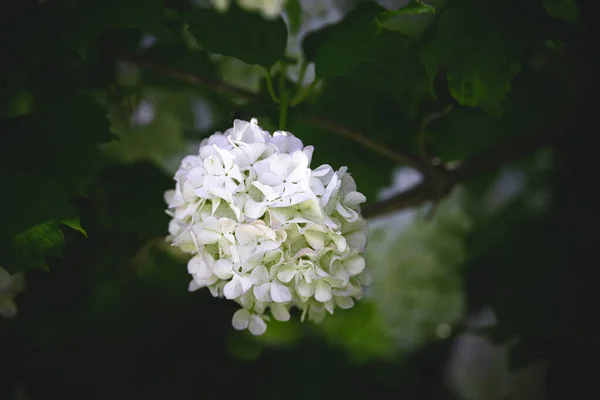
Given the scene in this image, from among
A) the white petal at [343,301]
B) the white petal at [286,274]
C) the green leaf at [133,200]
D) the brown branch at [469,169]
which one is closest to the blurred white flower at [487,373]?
the brown branch at [469,169]

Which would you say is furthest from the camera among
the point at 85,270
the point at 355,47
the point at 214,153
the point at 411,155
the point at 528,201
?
the point at 528,201

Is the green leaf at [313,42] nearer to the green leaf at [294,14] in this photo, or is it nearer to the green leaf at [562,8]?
the green leaf at [294,14]

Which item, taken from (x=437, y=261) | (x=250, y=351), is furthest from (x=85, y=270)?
(x=437, y=261)

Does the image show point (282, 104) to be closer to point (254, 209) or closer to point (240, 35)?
point (240, 35)

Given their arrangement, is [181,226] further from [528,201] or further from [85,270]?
[528,201]

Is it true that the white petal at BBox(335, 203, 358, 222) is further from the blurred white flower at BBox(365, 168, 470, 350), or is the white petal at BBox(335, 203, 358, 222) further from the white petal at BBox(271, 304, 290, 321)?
the blurred white flower at BBox(365, 168, 470, 350)

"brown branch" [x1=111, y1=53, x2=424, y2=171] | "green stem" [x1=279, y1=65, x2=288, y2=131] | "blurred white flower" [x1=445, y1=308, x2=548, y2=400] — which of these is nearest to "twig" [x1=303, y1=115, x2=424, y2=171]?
"brown branch" [x1=111, y1=53, x2=424, y2=171]

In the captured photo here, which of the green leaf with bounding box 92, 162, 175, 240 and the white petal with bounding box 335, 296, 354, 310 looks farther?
the green leaf with bounding box 92, 162, 175, 240

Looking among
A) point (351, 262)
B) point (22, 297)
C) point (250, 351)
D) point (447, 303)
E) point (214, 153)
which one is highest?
point (214, 153)
